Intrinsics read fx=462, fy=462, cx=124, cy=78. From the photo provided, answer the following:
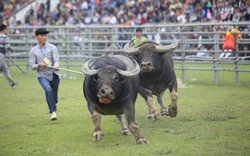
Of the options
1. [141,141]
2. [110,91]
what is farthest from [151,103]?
[110,91]

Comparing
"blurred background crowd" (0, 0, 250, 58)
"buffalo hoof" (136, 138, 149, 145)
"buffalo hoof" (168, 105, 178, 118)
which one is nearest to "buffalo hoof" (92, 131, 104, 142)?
"buffalo hoof" (136, 138, 149, 145)

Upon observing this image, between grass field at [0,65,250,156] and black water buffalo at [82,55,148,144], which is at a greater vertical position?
black water buffalo at [82,55,148,144]

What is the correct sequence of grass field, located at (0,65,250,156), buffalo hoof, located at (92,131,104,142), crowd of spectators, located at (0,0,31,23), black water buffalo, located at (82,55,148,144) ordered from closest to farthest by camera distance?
grass field, located at (0,65,250,156), black water buffalo, located at (82,55,148,144), buffalo hoof, located at (92,131,104,142), crowd of spectators, located at (0,0,31,23)

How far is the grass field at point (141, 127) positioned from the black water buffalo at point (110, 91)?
362mm

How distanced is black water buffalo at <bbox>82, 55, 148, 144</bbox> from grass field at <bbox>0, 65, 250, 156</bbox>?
36cm

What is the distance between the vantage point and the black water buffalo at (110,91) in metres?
7.49

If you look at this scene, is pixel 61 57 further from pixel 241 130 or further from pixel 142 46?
pixel 241 130

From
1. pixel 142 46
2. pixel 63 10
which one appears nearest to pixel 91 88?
pixel 142 46

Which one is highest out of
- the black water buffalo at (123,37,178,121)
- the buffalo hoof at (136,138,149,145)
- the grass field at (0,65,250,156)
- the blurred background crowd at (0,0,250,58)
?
the blurred background crowd at (0,0,250,58)

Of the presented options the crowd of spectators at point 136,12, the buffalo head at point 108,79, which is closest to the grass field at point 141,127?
the buffalo head at point 108,79

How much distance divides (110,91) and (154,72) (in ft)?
9.51

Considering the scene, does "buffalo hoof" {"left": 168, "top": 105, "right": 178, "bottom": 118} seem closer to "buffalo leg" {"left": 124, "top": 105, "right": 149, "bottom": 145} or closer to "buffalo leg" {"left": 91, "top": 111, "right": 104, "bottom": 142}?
"buffalo leg" {"left": 124, "top": 105, "right": 149, "bottom": 145}

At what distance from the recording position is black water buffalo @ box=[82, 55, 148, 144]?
749cm

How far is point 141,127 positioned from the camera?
30.2 ft
